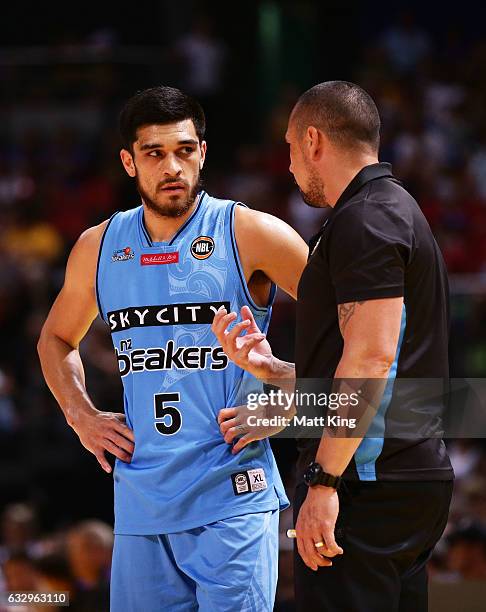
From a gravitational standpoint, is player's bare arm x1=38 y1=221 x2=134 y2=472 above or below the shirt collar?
below

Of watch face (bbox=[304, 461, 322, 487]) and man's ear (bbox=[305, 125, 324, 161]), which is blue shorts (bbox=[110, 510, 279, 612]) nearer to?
watch face (bbox=[304, 461, 322, 487])

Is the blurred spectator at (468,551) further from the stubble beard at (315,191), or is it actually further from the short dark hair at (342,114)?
the short dark hair at (342,114)

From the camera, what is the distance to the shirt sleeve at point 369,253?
3100mm

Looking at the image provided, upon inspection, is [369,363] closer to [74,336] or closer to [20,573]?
[74,336]

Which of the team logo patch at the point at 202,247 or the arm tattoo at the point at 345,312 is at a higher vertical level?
the team logo patch at the point at 202,247

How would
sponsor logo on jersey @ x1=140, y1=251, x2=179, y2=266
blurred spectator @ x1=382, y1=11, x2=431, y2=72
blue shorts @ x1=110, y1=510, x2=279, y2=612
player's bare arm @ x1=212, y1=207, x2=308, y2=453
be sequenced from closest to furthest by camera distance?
blue shorts @ x1=110, y1=510, x2=279, y2=612 < player's bare arm @ x1=212, y1=207, x2=308, y2=453 < sponsor logo on jersey @ x1=140, y1=251, x2=179, y2=266 < blurred spectator @ x1=382, y1=11, x2=431, y2=72

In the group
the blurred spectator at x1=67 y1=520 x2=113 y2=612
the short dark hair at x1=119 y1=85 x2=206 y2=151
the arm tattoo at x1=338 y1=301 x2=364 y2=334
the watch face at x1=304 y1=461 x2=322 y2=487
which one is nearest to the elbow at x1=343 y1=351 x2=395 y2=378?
the arm tattoo at x1=338 y1=301 x2=364 y2=334

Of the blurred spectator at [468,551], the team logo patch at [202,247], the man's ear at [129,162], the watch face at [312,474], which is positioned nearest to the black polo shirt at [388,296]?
the watch face at [312,474]

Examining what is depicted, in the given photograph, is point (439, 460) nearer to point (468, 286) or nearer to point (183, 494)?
point (183, 494)

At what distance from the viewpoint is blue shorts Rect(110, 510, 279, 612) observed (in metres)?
3.62

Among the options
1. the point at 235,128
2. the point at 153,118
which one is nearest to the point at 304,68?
the point at 235,128

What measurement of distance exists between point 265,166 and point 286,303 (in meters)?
3.76

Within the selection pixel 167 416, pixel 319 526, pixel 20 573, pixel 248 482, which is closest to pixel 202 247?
pixel 167 416

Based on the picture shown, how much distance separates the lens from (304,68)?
607 inches
